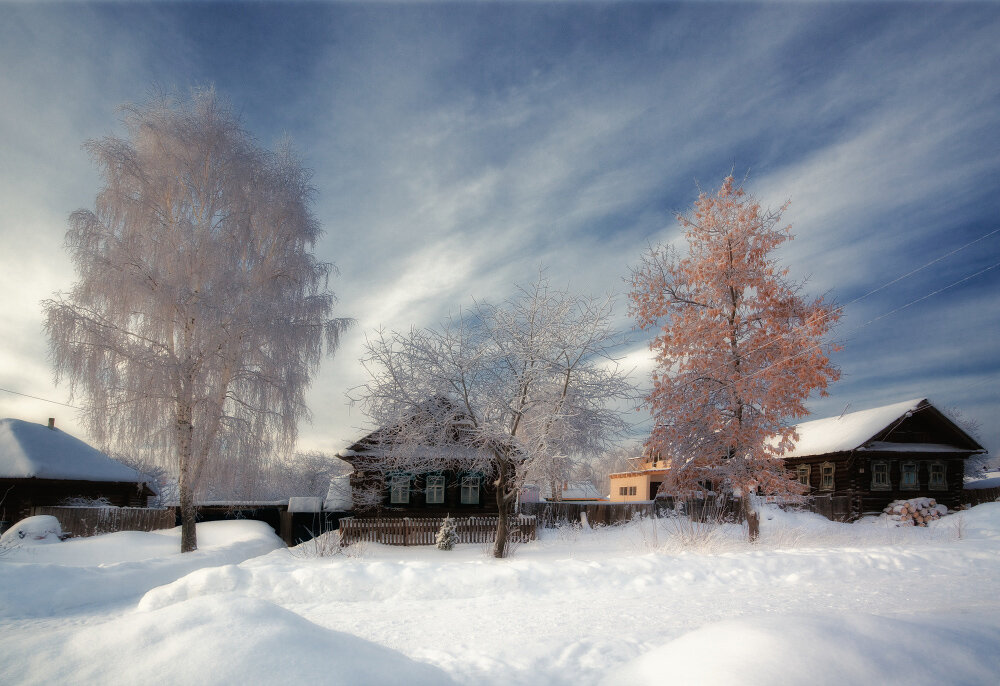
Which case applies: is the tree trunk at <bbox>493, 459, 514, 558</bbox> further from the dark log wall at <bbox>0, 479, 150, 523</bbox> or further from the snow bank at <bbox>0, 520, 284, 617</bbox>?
the dark log wall at <bbox>0, 479, 150, 523</bbox>

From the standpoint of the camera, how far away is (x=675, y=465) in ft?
63.8

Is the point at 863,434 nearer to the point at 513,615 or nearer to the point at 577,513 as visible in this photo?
the point at 577,513

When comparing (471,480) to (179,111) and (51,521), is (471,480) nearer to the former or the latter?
(51,521)

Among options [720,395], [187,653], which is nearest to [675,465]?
[720,395]

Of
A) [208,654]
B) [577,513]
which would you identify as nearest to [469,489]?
[577,513]

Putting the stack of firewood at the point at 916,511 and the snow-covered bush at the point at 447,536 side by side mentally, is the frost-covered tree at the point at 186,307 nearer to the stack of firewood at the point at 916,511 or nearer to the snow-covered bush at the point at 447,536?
the snow-covered bush at the point at 447,536

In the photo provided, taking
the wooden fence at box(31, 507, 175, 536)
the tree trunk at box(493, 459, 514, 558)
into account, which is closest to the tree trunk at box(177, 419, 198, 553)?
the wooden fence at box(31, 507, 175, 536)

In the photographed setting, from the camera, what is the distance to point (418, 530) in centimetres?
1889

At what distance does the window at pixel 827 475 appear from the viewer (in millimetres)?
27845

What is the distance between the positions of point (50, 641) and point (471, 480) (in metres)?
20.0

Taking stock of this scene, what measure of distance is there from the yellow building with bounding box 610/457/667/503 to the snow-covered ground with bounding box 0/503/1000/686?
28.2 m

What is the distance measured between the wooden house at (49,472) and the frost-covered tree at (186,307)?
11.4 m

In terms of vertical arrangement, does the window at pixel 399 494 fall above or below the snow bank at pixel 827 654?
below

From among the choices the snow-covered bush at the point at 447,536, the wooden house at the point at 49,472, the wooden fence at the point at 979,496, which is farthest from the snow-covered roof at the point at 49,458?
the wooden fence at the point at 979,496
